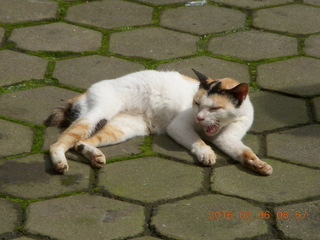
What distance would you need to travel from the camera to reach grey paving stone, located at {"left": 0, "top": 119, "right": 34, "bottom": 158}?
428 cm

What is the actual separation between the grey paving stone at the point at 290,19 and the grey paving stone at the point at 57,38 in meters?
1.38

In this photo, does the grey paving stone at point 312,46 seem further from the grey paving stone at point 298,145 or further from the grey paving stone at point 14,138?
the grey paving stone at point 14,138

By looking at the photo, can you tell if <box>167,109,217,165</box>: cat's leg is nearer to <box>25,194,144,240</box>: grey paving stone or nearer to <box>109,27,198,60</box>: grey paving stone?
<box>25,194,144,240</box>: grey paving stone

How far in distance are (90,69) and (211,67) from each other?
88 centimetres

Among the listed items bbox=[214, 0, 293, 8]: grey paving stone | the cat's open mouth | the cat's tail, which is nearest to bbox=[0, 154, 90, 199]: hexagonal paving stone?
the cat's tail

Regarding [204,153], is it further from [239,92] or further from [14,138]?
[14,138]

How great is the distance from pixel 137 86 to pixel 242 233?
146 cm

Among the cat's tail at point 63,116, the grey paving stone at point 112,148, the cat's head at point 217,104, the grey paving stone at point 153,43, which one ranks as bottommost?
the grey paving stone at point 112,148

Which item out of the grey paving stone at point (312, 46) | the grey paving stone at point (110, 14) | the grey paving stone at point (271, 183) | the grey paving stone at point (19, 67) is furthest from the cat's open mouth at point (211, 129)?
the grey paving stone at point (110, 14)

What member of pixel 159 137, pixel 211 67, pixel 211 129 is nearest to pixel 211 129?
pixel 211 129

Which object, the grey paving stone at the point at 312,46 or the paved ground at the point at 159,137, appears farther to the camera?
the grey paving stone at the point at 312,46

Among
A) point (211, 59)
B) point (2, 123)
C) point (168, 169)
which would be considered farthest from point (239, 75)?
point (2, 123)

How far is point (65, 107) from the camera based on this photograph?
4.56m

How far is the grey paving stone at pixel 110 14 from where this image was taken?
19.5 feet
